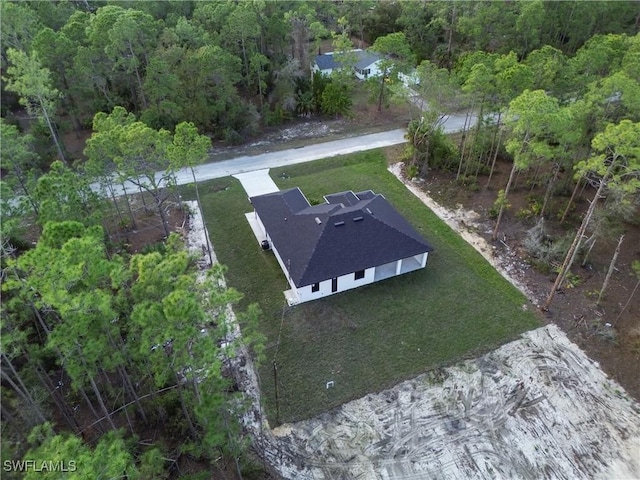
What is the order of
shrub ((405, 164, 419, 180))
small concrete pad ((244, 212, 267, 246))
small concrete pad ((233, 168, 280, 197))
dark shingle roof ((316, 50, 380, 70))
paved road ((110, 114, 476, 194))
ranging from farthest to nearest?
dark shingle roof ((316, 50, 380, 70)), paved road ((110, 114, 476, 194)), shrub ((405, 164, 419, 180)), small concrete pad ((233, 168, 280, 197)), small concrete pad ((244, 212, 267, 246))

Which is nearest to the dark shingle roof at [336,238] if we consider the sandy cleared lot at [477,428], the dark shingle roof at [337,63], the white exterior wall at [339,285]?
the white exterior wall at [339,285]

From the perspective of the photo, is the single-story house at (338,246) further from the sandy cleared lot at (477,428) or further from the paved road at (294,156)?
the paved road at (294,156)

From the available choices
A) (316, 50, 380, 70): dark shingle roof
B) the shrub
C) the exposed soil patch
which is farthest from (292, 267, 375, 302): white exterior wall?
(316, 50, 380, 70): dark shingle roof

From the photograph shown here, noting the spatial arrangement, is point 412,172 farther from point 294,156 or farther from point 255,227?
point 255,227

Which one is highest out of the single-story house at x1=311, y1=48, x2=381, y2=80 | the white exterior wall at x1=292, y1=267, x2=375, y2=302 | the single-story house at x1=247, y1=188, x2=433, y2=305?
the single-story house at x1=311, y1=48, x2=381, y2=80

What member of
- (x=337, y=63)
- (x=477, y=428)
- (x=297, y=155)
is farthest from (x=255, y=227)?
(x=337, y=63)

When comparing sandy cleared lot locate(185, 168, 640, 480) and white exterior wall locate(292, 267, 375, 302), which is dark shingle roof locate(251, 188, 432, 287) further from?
sandy cleared lot locate(185, 168, 640, 480)
